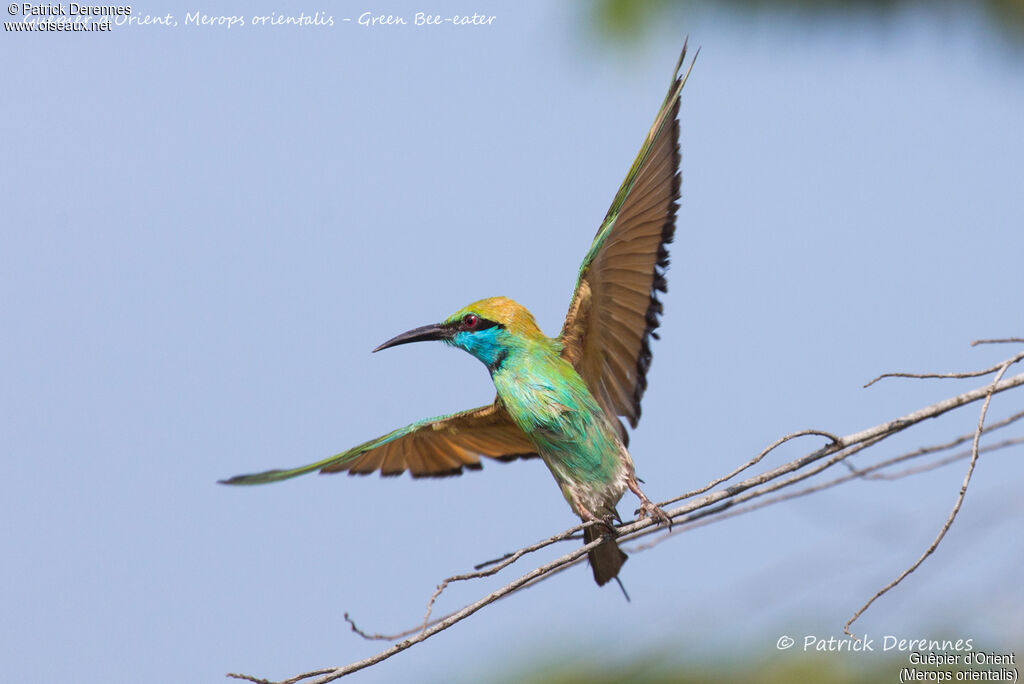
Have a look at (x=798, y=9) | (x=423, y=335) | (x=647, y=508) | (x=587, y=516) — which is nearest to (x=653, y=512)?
(x=647, y=508)

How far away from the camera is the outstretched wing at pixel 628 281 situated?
2.84 meters

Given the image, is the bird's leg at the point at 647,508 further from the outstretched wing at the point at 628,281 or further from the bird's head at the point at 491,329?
the bird's head at the point at 491,329

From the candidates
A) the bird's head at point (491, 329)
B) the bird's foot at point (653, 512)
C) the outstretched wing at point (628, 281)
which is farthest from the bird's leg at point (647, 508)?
the bird's head at point (491, 329)

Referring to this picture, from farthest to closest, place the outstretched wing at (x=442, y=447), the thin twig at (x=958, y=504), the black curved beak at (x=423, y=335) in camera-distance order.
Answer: the outstretched wing at (x=442, y=447) < the black curved beak at (x=423, y=335) < the thin twig at (x=958, y=504)

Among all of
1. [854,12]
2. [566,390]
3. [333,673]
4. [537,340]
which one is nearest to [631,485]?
[566,390]

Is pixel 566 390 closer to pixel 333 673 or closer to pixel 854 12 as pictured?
pixel 333 673

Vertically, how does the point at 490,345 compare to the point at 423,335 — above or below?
below

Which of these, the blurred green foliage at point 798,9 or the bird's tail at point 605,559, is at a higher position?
the blurred green foliage at point 798,9

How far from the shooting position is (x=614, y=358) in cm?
309

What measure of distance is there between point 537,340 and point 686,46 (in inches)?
38.6

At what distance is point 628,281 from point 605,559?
2.87 feet

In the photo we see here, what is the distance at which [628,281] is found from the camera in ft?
9.87

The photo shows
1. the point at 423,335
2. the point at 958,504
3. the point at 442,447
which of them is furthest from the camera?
the point at 442,447

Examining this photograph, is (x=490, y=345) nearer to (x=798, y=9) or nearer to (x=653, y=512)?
(x=653, y=512)
